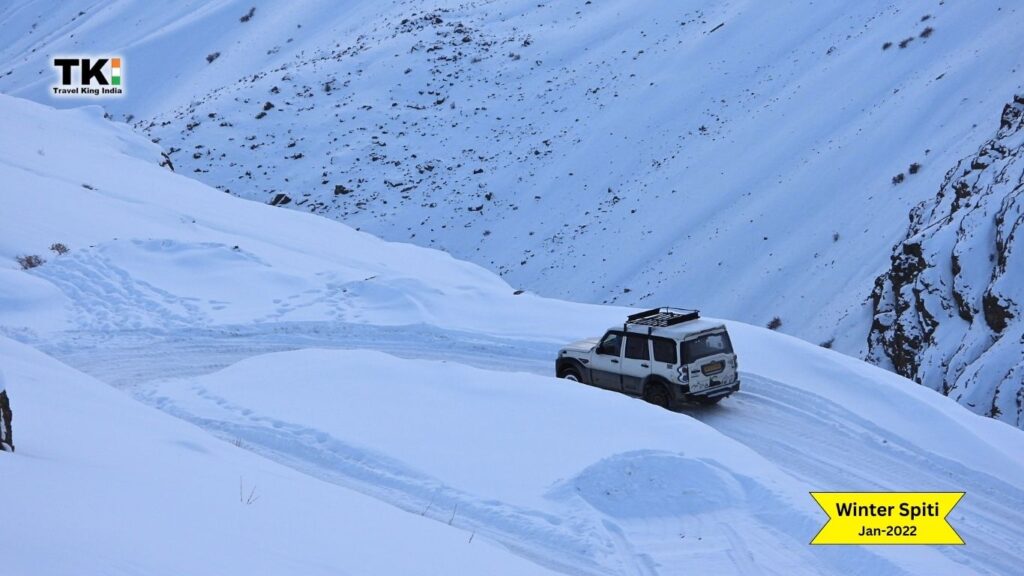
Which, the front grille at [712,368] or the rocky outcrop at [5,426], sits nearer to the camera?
the rocky outcrop at [5,426]

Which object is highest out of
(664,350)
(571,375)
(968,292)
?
(968,292)

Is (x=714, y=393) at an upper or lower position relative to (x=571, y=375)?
lower

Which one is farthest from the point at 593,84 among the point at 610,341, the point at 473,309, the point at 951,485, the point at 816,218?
the point at 951,485

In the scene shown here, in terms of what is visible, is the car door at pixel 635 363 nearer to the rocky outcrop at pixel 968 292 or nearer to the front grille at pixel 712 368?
the front grille at pixel 712 368

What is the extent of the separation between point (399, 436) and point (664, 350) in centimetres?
495

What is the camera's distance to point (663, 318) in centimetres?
Result: 1625

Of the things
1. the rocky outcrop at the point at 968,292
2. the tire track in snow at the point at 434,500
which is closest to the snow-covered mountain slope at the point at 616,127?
the rocky outcrop at the point at 968,292

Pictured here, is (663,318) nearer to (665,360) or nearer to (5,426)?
(665,360)

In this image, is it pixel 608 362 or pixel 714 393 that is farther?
pixel 608 362

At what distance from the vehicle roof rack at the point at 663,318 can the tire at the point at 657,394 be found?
107 centimetres

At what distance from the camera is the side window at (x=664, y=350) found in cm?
1521

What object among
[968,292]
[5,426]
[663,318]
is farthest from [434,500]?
[968,292]

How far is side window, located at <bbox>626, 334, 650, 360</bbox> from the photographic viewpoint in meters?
15.7

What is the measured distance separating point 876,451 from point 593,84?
39222 mm
